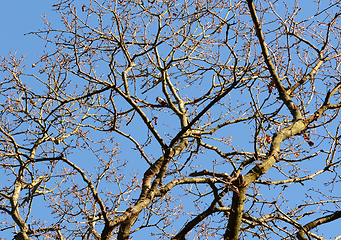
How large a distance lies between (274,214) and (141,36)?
4163mm

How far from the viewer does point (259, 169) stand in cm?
470

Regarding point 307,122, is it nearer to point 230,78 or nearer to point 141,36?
point 230,78

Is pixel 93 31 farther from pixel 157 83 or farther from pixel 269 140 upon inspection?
pixel 269 140

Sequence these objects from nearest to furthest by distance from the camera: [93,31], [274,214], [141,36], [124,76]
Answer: [124,76], [274,214], [93,31], [141,36]

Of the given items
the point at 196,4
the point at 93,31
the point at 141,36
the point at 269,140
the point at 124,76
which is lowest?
the point at 269,140

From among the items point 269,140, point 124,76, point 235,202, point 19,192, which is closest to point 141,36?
point 124,76

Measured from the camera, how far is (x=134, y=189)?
25.0ft

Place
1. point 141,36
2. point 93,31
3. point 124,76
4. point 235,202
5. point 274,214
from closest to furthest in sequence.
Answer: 1. point 235,202
2. point 124,76
3. point 274,214
4. point 93,31
5. point 141,36

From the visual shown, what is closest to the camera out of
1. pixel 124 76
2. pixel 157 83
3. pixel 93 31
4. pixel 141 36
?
pixel 124 76

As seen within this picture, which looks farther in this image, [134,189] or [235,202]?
[134,189]

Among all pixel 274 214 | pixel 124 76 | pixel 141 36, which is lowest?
pixel 274 214

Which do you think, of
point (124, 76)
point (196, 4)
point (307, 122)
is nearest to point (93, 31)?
point (124, 76)

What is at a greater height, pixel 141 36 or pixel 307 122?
pixel 141 36

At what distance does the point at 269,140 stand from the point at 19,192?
5.53 m
